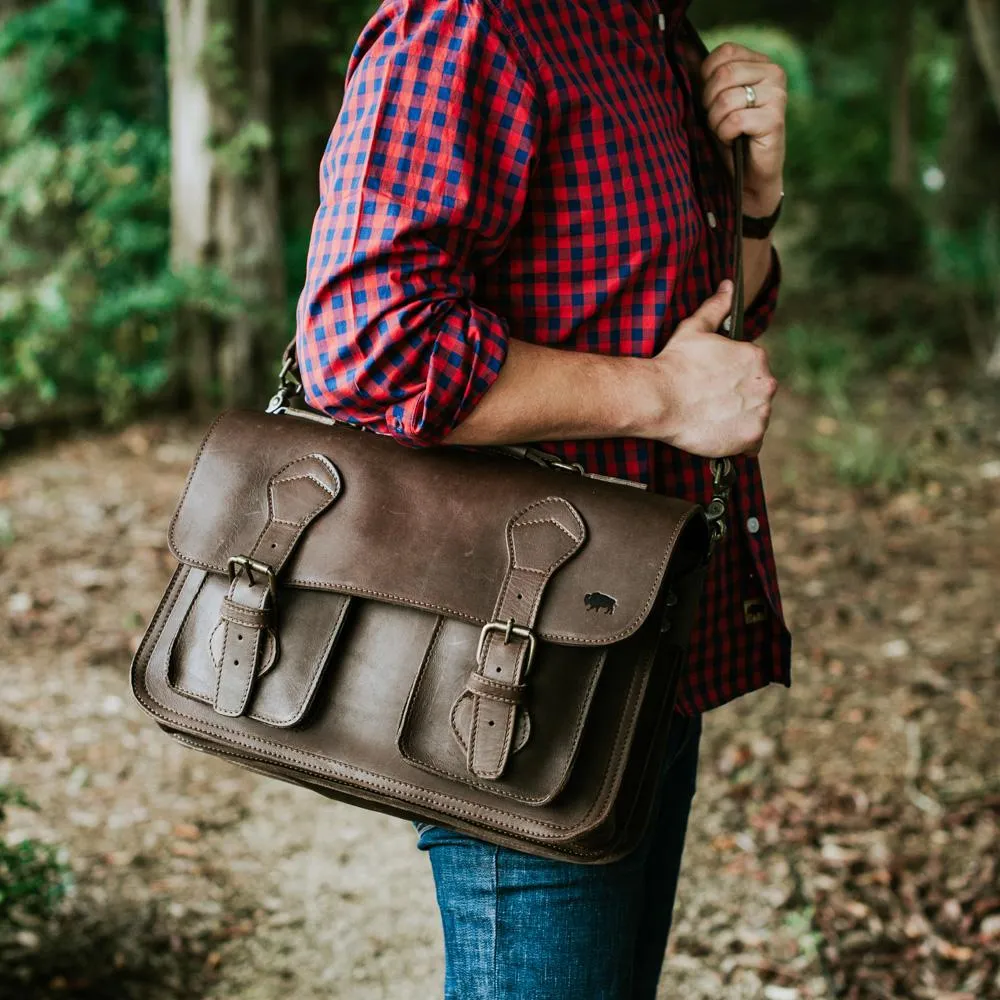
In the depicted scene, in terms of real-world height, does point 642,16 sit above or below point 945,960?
above

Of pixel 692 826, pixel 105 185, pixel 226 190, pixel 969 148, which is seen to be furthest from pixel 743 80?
pixel 969 148

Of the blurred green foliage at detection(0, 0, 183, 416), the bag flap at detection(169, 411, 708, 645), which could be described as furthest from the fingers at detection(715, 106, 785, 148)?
the blurred green foliage at detection(0, 0, 183, 416)

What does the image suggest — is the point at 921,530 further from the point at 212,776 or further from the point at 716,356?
the point at 716,356

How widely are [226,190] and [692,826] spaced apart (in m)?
3.91

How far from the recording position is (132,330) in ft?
18.6

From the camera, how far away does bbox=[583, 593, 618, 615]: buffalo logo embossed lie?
1118 mm

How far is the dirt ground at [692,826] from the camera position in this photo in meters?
2.54

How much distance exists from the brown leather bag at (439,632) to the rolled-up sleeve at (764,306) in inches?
12.5

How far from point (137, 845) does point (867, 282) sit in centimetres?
854

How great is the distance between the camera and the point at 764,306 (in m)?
1.67

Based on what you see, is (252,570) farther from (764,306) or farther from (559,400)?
(764,306)

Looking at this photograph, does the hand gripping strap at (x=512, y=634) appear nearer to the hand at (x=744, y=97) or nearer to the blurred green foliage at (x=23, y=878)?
the hand at (x=744, y=97)

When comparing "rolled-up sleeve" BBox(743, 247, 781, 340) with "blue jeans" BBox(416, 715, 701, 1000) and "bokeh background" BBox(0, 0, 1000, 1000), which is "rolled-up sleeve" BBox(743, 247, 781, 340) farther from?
"bokeh background" BBox(0, 0, 1000, 1000)

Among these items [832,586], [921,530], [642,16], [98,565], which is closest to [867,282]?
[921,530]
